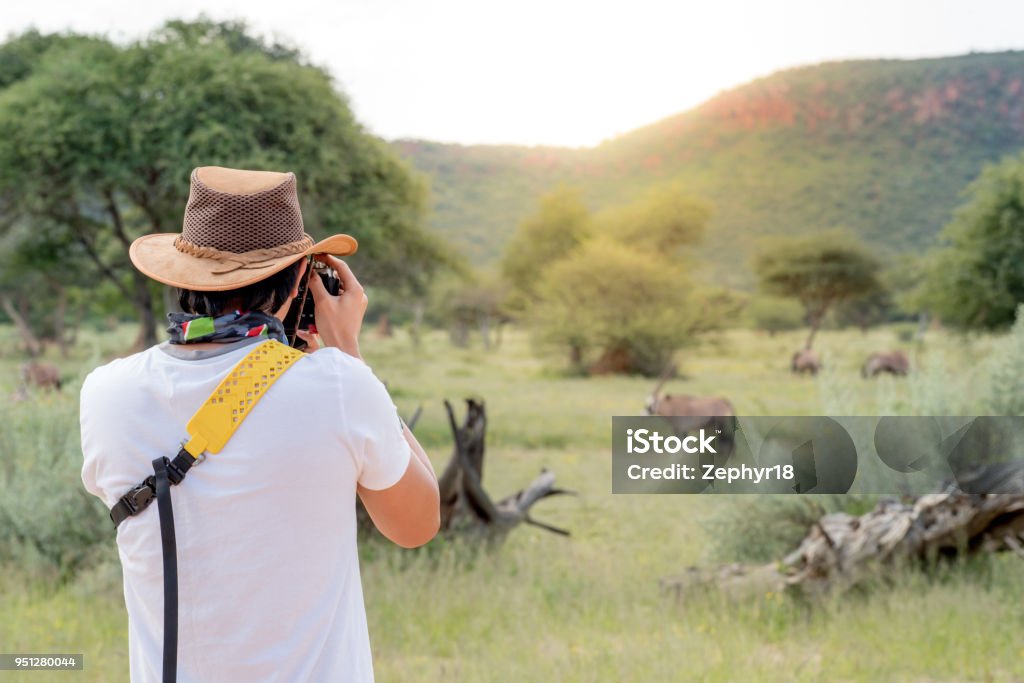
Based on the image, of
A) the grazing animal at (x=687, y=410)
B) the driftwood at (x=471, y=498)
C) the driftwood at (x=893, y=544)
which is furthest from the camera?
the grazing animal at (x=687, y=410)

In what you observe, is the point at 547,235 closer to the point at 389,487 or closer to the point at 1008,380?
the point at 1008,380

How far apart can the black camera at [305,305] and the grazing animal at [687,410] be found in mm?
9479

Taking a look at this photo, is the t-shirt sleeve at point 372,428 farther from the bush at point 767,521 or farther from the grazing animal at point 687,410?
the grazing animal at point 687,410

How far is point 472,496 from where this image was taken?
579 cm

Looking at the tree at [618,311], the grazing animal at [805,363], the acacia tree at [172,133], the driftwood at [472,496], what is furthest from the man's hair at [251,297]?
the grazing animal at [805,363]

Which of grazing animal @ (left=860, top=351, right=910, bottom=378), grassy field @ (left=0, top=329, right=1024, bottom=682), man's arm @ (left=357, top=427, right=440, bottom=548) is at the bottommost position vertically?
grazing animal @ (left=860, top=351, right=910, bottom=378)

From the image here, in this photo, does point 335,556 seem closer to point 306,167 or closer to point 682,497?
point 682,497

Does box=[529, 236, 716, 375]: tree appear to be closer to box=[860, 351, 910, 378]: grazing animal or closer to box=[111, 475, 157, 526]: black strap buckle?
box=[860, 351, 910, 378]: grazing animal

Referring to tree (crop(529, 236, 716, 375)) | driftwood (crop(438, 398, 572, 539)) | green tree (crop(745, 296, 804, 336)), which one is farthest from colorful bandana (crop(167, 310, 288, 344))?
green tree (crop(745, 296, 804, 336))

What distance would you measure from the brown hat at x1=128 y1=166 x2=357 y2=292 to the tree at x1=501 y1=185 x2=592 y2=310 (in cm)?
4966

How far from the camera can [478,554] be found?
5.56 m

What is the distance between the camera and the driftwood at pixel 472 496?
18.6 ft

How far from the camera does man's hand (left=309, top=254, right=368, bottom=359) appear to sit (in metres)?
1.75

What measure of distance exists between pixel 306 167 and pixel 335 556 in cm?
1161
